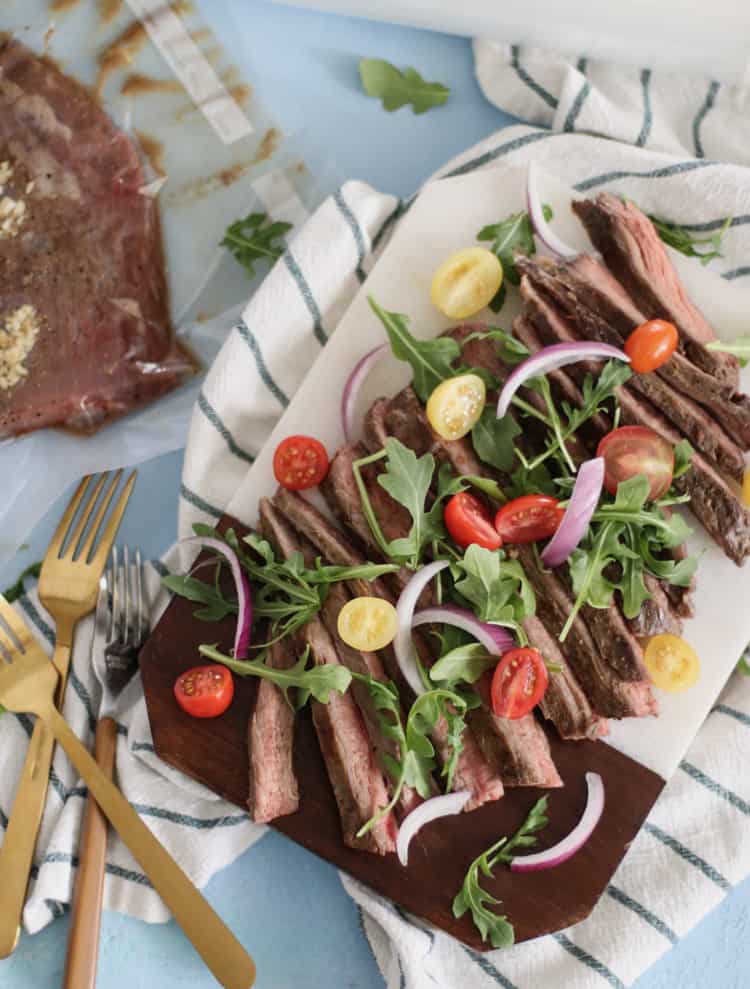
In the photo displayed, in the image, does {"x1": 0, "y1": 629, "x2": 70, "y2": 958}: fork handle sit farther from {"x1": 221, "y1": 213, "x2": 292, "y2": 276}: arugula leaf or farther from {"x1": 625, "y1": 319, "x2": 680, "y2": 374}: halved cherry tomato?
{"x1": 625, "y1": 319, "x2": 680, "y2": 374}: halved cherry tomato

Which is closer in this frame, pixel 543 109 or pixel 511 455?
pixel 511 455

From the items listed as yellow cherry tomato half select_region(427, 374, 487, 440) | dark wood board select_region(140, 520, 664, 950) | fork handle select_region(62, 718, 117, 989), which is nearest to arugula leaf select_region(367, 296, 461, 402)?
yellow cherry tomato half select_region(427, 374, 487, 440)

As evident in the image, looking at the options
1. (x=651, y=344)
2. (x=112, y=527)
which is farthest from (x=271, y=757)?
(x=651, y=344)

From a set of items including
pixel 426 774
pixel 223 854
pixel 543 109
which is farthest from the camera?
pixel 543 109

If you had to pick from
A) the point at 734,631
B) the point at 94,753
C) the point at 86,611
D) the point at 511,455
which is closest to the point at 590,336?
the point at 511,455

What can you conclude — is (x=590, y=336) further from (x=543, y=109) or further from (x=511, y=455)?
(x=543, y=109)

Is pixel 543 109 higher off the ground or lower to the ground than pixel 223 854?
higher

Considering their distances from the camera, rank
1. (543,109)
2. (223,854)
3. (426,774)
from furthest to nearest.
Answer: (543,109) → (223,854) → (426,774)

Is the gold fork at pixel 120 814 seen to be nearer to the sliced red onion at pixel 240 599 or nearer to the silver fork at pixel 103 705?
the silver fork at pixel 103 705
